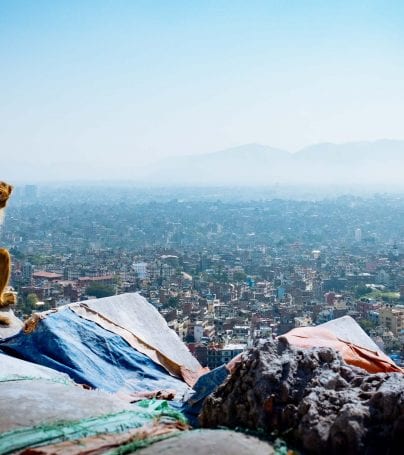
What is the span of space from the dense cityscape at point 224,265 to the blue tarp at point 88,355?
0.80m

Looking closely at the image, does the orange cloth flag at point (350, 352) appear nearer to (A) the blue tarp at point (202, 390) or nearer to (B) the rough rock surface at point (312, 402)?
(A) the blue tarp at point (202, 390)

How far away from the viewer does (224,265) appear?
5116 cm

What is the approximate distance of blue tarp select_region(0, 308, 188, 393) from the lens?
11.7 ft

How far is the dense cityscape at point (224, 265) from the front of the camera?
2869 centimetres

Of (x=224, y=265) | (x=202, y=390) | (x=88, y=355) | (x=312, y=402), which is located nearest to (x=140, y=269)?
(x=224, y=265)

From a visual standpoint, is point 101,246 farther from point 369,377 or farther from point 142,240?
point 369,377

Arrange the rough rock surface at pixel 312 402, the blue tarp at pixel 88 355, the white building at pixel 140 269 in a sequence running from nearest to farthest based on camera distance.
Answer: the rough rock surface at pixel 312 402 → the blue tarp at pixel 88 355 → the white building at pixel 140 269

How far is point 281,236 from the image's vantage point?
74.4 meters

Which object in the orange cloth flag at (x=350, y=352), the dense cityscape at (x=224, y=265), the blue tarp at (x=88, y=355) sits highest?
the orange cloth flag at (x=350, y=352)

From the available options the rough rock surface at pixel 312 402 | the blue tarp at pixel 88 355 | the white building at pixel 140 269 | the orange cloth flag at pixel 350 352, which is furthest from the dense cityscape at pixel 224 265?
the rough rock surface at pixel 312 402

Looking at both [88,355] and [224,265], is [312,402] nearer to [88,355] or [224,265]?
[88,355]

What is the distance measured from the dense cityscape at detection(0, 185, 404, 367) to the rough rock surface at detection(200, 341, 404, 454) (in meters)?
1.19

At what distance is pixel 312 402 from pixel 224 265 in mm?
49221

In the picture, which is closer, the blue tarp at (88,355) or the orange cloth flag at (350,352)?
the orange cloth flag at (350,352)
